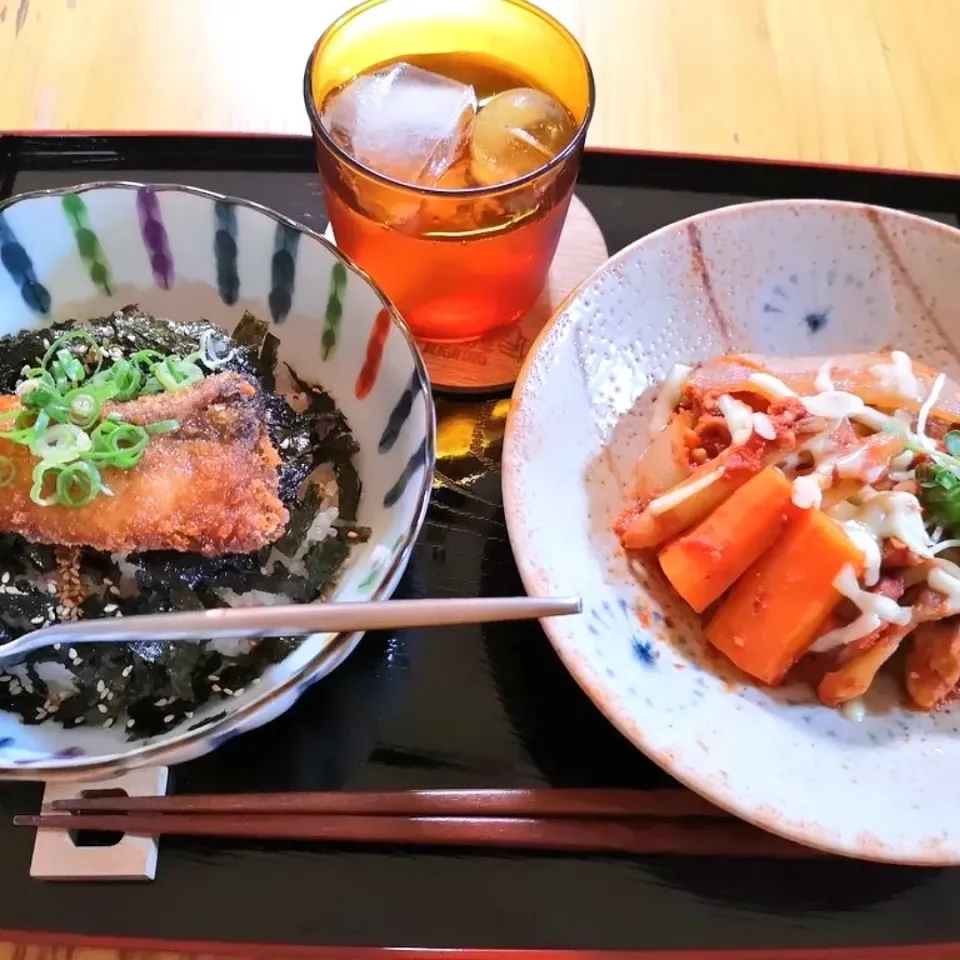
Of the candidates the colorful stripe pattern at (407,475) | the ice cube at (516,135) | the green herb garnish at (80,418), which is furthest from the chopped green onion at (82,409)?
the ice cube at (516,135)

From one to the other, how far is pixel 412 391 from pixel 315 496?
0.23m

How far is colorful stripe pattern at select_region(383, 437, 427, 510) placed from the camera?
1240 millimetres

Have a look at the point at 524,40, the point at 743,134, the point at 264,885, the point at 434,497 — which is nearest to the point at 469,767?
the point at 264,885

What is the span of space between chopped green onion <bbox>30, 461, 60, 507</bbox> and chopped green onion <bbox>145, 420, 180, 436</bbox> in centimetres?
12

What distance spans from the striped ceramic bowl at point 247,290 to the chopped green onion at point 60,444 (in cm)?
33

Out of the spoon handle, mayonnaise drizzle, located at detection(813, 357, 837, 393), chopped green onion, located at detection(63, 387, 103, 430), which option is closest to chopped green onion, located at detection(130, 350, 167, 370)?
chopped green onion, located at detection(63, 387, 103, 430)

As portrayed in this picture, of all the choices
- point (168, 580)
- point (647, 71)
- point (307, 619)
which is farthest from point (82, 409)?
point (647, 71)

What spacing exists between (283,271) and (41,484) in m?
0.48

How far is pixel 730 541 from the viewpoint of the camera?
4.12ft

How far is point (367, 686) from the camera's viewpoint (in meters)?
1.28

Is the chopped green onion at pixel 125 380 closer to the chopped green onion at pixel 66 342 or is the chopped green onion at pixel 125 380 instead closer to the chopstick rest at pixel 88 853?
the chopped green onion at pixel 66 342

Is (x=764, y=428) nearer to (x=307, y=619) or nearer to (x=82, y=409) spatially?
(x=307, y=619)

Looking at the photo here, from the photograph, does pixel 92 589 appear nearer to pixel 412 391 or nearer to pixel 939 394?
pixel 412 391

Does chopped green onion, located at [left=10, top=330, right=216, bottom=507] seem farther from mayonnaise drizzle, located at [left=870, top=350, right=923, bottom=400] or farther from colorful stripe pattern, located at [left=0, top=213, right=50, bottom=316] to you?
mayonnaise drizzle, located at [left=870, top=350, right=923, bottom=400]
